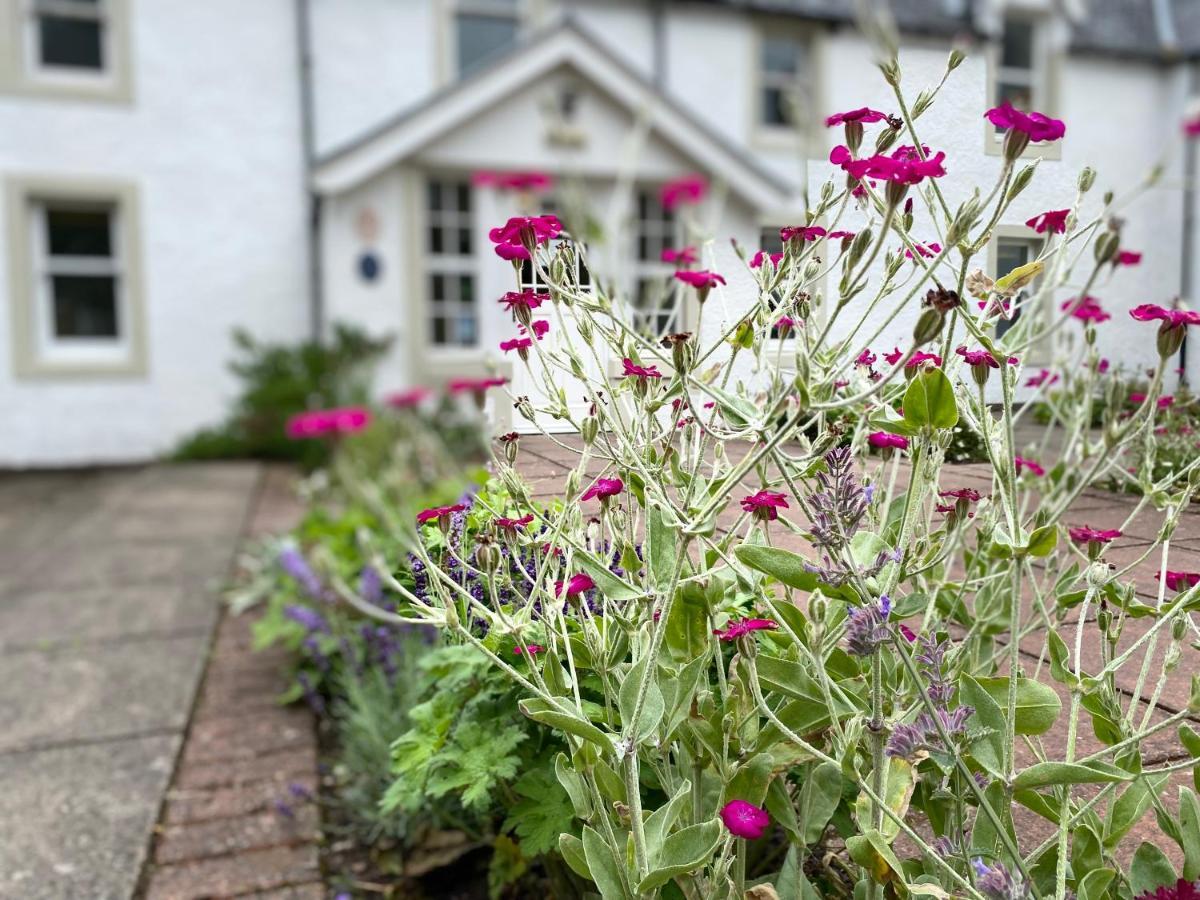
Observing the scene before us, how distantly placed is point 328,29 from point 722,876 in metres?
9.91

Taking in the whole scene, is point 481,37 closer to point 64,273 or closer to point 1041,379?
point 64,273

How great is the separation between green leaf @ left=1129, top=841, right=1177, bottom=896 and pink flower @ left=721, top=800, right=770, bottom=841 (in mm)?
466

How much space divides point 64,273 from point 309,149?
8.49ft

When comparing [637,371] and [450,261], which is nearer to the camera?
[637,371]

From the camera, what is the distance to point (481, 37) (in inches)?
403

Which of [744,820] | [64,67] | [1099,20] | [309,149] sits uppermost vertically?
[1099,20]

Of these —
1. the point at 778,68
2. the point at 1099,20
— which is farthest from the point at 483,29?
the point at 1099,20

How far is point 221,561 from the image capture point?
15.9 ft

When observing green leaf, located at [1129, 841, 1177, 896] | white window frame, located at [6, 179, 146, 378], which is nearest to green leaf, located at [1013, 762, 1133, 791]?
green leaf, located at [1129, 841, 1177, 896]

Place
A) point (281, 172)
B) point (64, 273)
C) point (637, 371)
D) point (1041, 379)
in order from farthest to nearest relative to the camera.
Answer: point (281, 172) → point (64, 273) → point (1041, 379) → point (637, 371)

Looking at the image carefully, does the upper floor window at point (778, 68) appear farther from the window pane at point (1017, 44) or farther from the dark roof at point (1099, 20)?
the window pane at point (1017, 44)

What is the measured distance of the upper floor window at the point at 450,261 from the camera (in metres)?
9.77

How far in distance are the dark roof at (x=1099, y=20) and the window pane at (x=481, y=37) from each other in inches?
110

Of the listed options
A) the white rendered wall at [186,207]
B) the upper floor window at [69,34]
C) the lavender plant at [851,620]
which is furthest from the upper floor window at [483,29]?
the lavender plant at [851,620]
